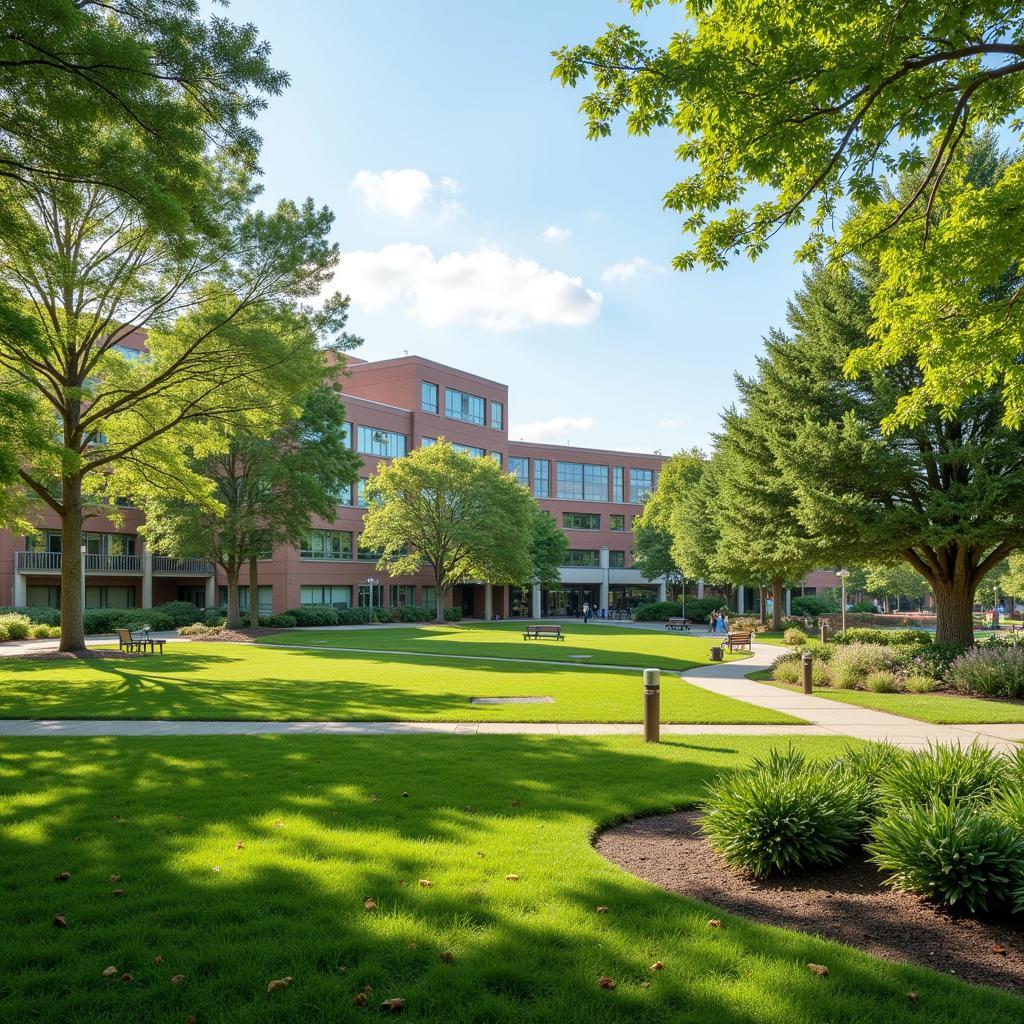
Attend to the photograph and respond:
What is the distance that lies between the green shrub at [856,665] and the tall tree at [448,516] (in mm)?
30931

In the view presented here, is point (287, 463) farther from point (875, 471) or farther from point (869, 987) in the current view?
point (869, 987)

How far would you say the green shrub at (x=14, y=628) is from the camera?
31.6 meters

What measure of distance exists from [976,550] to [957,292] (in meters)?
13.4

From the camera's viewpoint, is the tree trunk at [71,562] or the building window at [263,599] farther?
the building window at [263,599]

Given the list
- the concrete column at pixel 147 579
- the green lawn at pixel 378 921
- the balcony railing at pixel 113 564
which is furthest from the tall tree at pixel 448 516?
the green lawn at pixel 378 921

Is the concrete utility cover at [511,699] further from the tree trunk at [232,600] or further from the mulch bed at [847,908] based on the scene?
the tree trunk at [232,600]

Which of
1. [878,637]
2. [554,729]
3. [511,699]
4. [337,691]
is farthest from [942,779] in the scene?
[878,637]

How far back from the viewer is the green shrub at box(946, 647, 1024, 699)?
16.5 meters

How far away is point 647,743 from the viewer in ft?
34.7

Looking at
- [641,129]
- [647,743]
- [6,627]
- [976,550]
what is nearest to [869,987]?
[647,743]

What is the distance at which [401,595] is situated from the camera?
61.1m

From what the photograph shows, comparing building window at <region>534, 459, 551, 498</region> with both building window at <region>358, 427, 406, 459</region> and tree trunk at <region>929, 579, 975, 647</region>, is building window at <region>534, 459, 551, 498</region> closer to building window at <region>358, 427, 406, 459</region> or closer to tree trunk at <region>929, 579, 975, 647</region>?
building window at <region>358, 427, 406, 459</region>

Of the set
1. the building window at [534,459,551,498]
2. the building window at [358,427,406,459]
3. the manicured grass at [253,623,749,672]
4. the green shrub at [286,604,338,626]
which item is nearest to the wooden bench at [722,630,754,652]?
the manicured grass at [253,623,749,672]

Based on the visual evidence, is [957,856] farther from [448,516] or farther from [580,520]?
[580,520]
